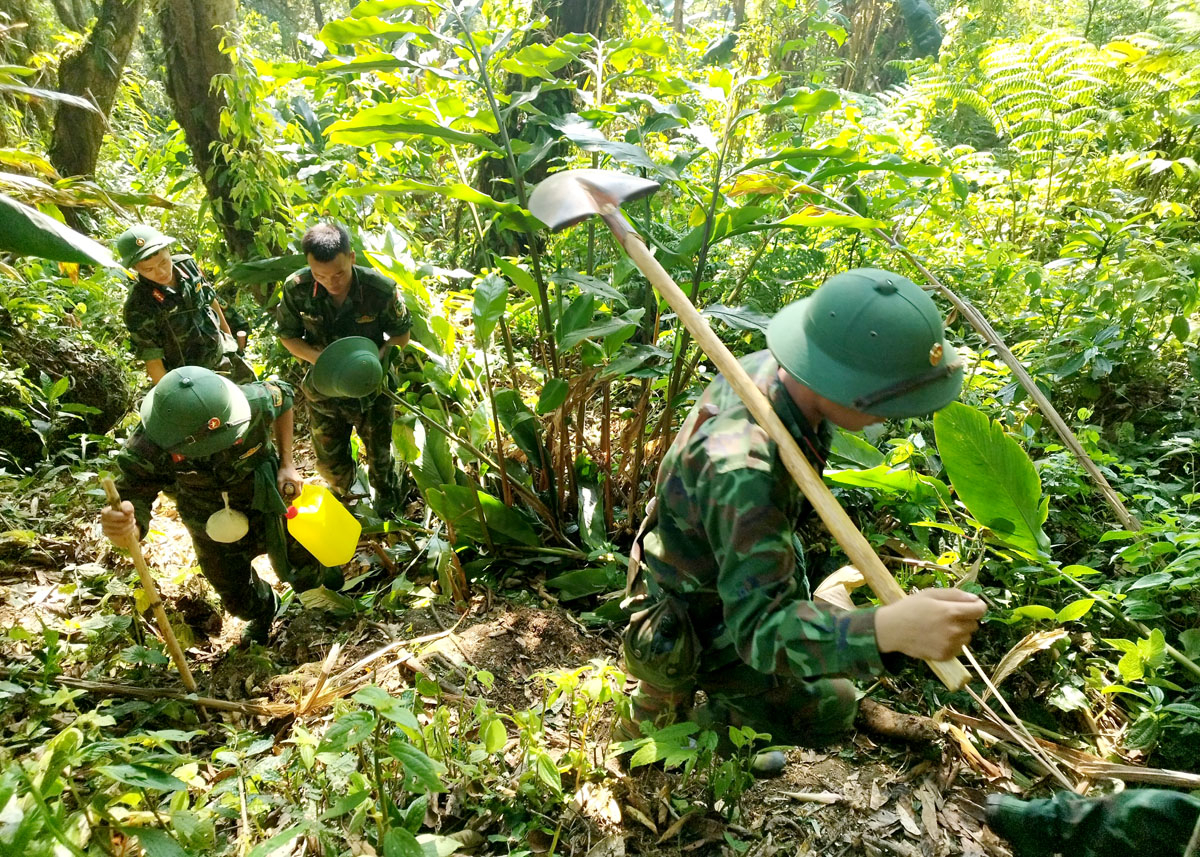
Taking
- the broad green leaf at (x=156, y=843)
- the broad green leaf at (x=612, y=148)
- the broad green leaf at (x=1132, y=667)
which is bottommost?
the broad green leaf at (x=1132, y=667)

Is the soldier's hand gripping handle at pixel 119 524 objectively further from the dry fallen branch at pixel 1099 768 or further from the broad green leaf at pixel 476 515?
the dry fallen branch at pixel 1099 768

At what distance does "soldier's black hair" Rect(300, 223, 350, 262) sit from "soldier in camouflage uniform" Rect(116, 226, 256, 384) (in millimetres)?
1013

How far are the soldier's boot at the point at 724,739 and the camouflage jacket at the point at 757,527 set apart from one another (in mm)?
556

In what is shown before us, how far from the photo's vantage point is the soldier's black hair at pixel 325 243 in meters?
3.21

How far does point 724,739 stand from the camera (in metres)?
2.07

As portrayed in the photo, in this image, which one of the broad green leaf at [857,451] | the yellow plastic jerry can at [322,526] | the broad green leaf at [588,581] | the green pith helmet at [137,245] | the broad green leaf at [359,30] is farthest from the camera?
the green pith helmet at [137,245]

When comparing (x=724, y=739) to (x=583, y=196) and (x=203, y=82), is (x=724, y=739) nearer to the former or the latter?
(x=583, y=196)

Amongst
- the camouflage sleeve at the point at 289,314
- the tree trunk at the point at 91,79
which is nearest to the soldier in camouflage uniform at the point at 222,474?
the camouflage sleeve at the point at 289,314

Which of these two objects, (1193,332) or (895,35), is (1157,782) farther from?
(895,35)

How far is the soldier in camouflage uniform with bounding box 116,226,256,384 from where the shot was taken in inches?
144

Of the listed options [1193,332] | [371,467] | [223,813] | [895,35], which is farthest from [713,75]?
[895,35]

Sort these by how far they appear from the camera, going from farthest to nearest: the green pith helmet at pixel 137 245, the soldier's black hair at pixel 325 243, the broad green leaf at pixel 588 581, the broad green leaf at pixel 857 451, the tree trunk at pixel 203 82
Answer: the tree trunk at pixel 203 82 → the green pith helmet at pixel 137 245 → the soldier's black hair at pixel 325 243 → the broad green leaf at pixel 588 581 → the broad green leaf at pixel 857 451

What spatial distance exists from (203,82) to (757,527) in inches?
193

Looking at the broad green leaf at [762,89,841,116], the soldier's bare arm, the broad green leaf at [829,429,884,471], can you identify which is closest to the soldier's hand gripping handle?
the soldier's bare arm
